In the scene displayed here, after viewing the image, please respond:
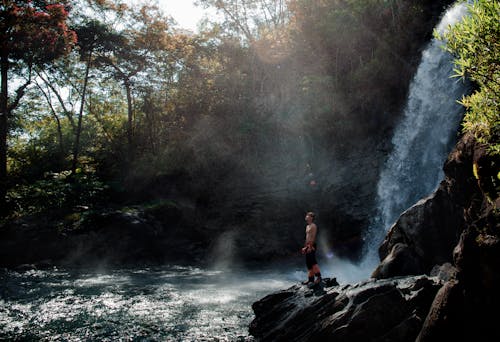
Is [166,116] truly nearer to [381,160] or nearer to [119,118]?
[119,118]

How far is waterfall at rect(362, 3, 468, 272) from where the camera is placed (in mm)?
15867

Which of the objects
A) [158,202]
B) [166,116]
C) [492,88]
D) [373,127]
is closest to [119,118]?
[166,116]

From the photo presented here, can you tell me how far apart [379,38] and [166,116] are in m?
16.8

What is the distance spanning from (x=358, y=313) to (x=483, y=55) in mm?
4622

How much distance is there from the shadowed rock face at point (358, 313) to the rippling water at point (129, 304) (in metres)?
1.17

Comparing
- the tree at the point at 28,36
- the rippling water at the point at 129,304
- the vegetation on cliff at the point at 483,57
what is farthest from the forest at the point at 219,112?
the vegetation on cliff at the point at 483,57

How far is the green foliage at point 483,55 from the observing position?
4195 millimetres

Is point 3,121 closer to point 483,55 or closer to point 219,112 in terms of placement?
point 219,112

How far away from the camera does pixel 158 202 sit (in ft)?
69.1

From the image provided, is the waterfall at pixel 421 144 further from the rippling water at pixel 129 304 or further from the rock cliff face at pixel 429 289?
the rock cliff face at pixel 429 289

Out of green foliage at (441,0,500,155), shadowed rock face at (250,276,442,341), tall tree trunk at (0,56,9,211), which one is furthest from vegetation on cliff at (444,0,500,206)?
tall tree trunk at (0,56,9,211)

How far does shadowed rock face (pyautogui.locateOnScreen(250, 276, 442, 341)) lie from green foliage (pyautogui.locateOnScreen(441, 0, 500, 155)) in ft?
10.3

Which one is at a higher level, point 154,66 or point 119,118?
point 154,66

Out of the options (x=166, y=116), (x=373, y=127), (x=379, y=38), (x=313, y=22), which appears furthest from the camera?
(x=166, y=116)
